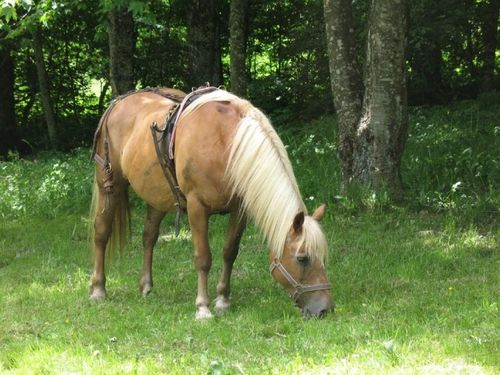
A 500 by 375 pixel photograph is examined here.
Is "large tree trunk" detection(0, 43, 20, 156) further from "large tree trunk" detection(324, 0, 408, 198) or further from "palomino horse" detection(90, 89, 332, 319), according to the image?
"palomino horse" detection(90, 89, 332, 319)

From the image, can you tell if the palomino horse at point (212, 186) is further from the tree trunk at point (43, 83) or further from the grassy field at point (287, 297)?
the tree trunk at point (43, 83)

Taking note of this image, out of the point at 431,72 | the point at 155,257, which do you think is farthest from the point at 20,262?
the point at 431,72

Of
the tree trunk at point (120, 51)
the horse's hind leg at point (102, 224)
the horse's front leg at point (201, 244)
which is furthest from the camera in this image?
the tree trunk at point (120, 51)

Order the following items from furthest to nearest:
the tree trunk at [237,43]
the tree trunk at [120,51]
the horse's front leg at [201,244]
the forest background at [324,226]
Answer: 1. the tree trunk at [120,51]
2. the tree trunk at [237,43]
3. the horse's front leg at [201,244]
4. the forest background at [324,226]

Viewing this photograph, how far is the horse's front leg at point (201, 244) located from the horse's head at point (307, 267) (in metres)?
0.82

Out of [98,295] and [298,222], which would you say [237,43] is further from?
[298,222]

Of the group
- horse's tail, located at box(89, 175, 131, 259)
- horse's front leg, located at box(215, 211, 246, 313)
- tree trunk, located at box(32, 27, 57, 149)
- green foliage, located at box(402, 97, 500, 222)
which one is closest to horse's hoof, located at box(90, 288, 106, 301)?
horse's tail, located at box(89, 175, 131, 259)

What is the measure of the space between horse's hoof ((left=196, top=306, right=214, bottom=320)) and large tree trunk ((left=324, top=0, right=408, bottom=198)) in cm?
364

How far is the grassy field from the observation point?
4.27m

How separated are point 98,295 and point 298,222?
2.49m

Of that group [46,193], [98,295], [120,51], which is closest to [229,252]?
[98,295]

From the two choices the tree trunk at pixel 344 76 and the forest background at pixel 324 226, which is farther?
the tree trunk at pixel 344 76

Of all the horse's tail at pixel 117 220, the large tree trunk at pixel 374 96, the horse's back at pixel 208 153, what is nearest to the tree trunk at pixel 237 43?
the large tree trunk at pixel 374 96

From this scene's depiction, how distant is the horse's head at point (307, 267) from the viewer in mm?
5023
